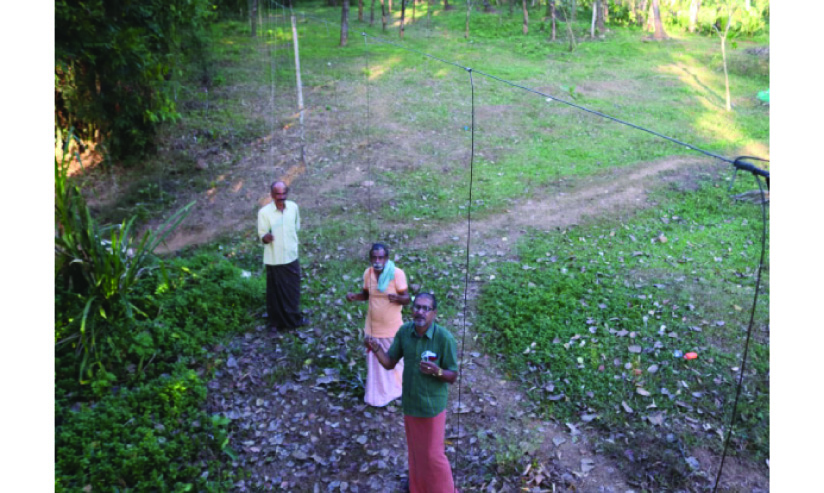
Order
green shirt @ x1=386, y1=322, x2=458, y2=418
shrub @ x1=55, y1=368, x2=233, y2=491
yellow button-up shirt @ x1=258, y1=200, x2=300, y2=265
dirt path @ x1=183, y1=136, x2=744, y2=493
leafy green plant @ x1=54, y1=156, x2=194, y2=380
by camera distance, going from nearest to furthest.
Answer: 1. green shirt @ x1=386, y1=322, x2=458, y2=418
2. shrub @ x1=55, y1=368, x2=233, y2=491
3. dirt path @ x1=183, y1=136, x2=744, y2=493
4. leafy green plant @ x1=54, y1=156, x2=194, y2=380
5. yellow button-up shirt @ x1=258, y1=200, x2=300, y2=265

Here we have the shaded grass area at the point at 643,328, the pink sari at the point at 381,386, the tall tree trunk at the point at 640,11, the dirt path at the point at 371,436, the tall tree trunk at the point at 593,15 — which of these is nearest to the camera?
the dirt path at the point at 371,436

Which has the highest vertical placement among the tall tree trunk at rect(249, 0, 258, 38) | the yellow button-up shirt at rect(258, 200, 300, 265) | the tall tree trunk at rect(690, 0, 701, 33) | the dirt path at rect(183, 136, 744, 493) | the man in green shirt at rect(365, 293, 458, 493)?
the tall tree trunk at rect(690, 0, 701, 33)

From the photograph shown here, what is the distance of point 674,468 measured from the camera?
481cm

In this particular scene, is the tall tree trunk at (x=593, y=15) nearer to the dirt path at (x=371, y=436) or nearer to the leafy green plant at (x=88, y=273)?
the dirt path at (x=371, y=436)

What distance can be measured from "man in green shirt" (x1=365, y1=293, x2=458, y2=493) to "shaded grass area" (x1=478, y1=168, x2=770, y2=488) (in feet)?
5.71

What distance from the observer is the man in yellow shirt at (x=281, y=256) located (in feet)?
20.9

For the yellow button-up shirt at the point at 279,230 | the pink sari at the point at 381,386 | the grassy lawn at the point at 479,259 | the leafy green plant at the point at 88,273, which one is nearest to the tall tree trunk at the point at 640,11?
the grassy lawn at the point at 479,259

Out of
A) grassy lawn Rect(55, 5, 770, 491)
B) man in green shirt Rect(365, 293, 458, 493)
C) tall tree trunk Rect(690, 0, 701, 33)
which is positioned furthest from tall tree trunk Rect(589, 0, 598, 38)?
man in green shirt Rect(365, 293, 458, 493)

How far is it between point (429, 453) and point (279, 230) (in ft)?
10.1

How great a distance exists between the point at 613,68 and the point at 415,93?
20.6ft

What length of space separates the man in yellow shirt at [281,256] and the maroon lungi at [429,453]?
2.83 m

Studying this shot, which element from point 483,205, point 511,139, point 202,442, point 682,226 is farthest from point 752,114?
point 202,442

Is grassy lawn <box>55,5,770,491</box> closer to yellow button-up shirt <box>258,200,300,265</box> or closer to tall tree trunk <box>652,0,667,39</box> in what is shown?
yellow button-up shirt <box>258,200,300,265</box>

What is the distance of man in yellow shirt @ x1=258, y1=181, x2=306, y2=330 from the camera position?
6.36 meters
